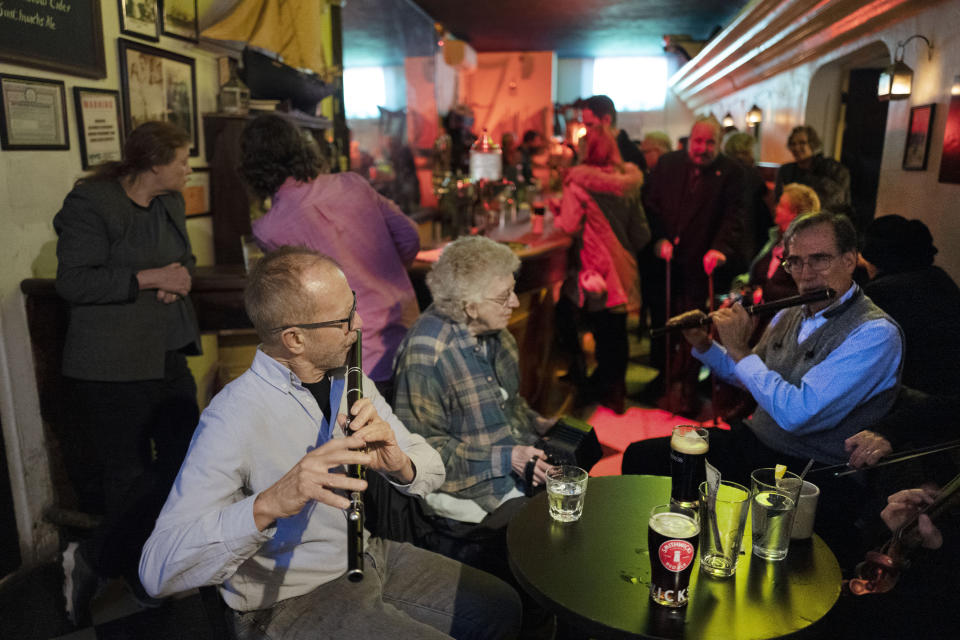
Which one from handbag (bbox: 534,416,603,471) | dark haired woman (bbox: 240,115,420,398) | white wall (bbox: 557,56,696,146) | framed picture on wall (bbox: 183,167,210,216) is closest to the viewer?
handbag (bbox: 534,416,603,471)

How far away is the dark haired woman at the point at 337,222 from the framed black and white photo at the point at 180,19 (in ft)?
3.70

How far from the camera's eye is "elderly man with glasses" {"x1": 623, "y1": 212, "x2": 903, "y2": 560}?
210 cm

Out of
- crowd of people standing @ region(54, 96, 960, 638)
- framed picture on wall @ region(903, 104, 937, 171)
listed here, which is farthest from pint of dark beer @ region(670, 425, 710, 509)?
framed picture on wall @ region(903, 104, 937, 171)

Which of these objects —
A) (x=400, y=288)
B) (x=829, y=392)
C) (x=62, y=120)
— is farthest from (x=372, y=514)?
(x=62, y=120)

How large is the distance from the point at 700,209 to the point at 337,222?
2.62 metres

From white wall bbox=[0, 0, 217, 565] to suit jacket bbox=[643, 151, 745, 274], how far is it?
3.29 m

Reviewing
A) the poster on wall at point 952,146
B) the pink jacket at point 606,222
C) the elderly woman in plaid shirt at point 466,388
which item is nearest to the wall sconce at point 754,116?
the poster on wall at point 952,146

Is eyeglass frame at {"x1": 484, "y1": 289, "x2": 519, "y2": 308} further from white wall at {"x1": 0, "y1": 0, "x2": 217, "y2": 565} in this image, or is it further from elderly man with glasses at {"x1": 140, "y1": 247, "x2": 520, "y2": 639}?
white wall at {"x1": 0, "y1": 0, "x2": 217, "y2": 565}

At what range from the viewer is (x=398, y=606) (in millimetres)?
1704

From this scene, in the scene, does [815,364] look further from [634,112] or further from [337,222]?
[634,112]

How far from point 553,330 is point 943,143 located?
2.64 metres

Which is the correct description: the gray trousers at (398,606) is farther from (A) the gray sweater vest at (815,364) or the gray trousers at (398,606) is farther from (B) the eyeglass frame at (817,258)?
(B) the eyeglass frame at (817,258)

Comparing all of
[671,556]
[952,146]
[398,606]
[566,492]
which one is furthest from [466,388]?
[952,146]

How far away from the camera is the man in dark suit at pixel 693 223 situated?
174 inches
